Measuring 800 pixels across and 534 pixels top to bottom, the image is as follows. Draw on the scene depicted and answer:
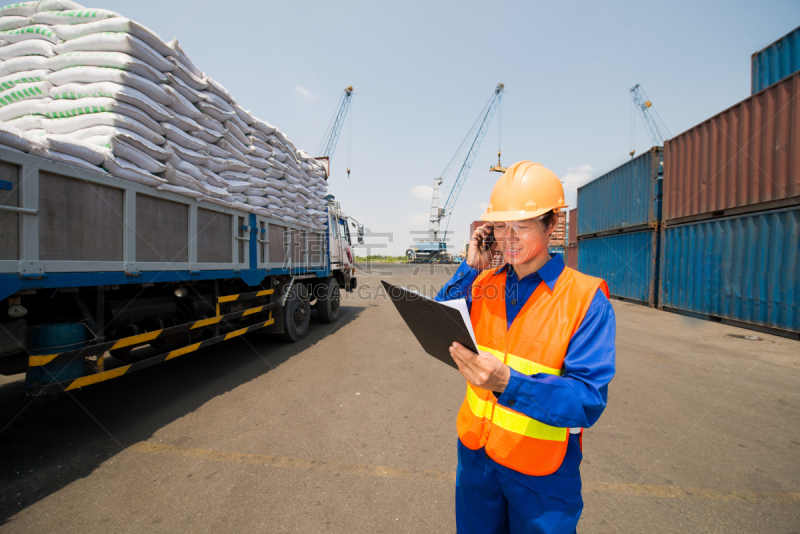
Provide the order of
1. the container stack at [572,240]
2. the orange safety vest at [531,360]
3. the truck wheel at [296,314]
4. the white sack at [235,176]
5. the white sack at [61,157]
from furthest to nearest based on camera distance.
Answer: the container stack at [572,240], the truck wheel at [296,314], the white sack at [235,176], the white sack at [61,157], the orange safety vest at [531,360]

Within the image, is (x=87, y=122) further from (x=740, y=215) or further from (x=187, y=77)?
(x=740, y=215)

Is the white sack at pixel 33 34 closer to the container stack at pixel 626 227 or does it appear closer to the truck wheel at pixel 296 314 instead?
the truck wheel at pixel 296 314

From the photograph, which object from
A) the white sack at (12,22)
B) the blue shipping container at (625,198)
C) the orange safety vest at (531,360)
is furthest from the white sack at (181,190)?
the blue shipping container at (625,198)

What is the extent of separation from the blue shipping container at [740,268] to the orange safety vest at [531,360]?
26.0 ft

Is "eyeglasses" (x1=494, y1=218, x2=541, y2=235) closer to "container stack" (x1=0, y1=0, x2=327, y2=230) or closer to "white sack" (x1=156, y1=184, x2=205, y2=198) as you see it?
"container stack" (x1=0, y1=0, x2=327, y2=230)

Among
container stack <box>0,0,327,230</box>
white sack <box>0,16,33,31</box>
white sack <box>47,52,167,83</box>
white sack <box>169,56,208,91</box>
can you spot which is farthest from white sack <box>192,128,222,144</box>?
white sack <box>0,16,33,31</box>

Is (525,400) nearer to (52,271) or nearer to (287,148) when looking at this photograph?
(52,271)

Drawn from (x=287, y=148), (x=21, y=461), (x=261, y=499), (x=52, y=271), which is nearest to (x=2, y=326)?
(x=52, y=271)

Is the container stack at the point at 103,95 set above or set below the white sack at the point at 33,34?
below

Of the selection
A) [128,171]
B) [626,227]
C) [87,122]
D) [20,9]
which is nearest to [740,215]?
[626,227]

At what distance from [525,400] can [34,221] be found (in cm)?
302

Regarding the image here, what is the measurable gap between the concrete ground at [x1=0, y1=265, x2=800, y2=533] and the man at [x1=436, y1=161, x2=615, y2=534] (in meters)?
1.05

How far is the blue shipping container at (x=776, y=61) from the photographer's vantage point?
277 inches

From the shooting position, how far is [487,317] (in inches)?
52.4
